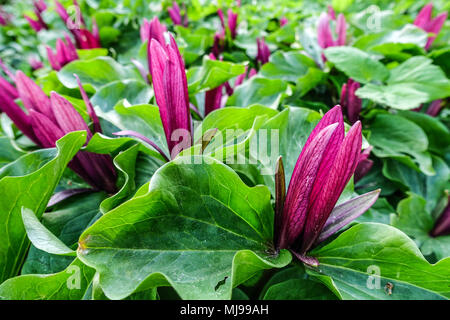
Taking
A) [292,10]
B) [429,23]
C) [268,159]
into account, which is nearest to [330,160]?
[268,159]

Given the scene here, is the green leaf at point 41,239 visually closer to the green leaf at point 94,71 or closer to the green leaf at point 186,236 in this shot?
the green leaf at point 186,236

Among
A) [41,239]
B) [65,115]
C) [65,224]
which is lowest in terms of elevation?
[65,224]

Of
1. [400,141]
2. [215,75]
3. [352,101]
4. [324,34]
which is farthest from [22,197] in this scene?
[324,34]

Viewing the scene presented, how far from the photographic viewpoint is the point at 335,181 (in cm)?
55

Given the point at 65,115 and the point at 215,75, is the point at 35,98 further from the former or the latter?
the point at 215,75

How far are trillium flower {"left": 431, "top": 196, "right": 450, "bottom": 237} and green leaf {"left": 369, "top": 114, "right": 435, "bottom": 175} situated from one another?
13 cm

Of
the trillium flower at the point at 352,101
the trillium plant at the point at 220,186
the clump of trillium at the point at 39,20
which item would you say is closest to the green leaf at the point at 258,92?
the trillium plant at the point at 220,186

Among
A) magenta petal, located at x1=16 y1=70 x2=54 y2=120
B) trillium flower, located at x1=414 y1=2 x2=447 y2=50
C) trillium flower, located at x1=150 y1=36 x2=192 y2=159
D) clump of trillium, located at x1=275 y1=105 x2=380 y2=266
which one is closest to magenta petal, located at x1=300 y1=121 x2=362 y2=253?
clump of trillium, located at x1=275 y1=105 x2=380 y2=266

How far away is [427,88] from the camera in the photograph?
1042 mm

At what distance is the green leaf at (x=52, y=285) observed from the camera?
1.94 feet

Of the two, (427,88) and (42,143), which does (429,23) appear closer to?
(427,88)

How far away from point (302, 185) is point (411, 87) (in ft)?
2.48

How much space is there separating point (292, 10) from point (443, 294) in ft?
7.53

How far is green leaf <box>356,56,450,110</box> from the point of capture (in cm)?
99
